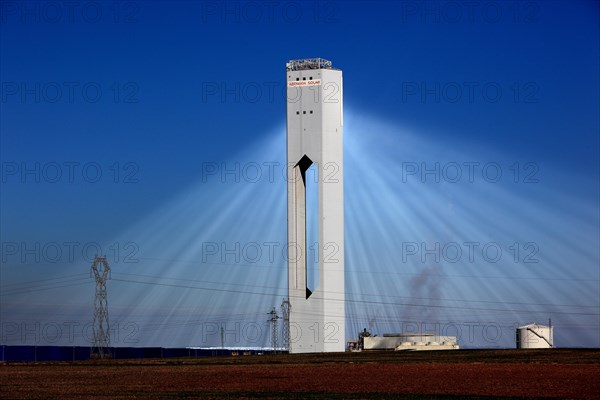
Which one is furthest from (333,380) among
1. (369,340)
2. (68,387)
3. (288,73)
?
(369,340)

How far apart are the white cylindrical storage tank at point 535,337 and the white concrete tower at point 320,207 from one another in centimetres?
2598

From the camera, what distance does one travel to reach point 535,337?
12838cm

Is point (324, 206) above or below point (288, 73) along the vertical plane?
below

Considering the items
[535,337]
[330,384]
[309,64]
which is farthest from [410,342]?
[330,384]

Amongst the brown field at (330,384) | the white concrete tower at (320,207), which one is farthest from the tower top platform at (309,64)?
the brown field at (330,384)

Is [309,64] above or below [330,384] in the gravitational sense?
above

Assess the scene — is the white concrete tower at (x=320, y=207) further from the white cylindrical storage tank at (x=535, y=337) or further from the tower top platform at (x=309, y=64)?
the white cylindrical storage tank at (x=535, y=337)

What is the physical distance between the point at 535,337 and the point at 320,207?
34470mm

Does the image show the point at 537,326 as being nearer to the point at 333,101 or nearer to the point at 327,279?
the point at 327,279

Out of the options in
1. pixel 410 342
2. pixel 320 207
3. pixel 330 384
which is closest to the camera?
pixel 330 384

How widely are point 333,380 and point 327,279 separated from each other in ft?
226

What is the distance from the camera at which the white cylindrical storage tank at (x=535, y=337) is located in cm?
12812

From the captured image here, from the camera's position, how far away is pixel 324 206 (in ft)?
395

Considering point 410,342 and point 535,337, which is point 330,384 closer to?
point 535,337
